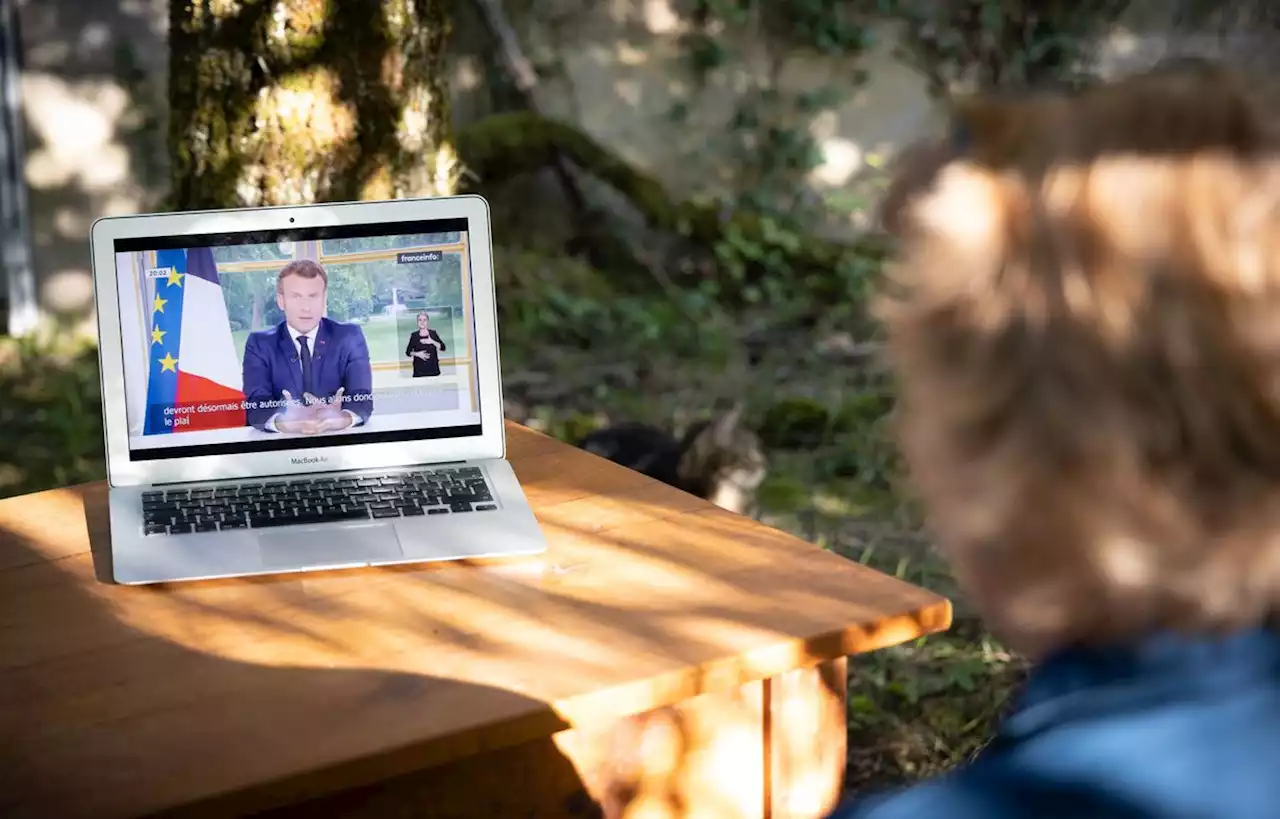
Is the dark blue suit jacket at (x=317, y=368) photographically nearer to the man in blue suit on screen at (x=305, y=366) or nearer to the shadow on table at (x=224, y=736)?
the man in blue suit on screen at (x=305, y=366)

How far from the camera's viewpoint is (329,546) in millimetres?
2020

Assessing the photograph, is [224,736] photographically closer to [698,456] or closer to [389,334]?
[389,334]

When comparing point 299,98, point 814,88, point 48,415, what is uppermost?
point 814,88

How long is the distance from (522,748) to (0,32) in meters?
5.41

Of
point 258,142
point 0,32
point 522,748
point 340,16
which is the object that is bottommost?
point 522,748

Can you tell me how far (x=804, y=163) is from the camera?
7727mm

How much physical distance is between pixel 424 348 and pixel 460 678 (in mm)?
782

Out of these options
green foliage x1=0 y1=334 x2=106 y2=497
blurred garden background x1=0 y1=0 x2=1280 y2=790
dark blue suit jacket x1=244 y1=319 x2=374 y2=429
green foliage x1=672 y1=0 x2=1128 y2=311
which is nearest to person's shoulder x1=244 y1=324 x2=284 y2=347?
dark blue suit jacket x1=244 y1=319 x2=374 y2=429

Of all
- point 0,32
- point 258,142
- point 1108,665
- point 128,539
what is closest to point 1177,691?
point 1108,665

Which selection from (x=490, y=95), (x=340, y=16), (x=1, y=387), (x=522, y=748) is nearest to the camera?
(x=522, y=748)

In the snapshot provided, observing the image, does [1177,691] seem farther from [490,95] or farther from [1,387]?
[490,95]

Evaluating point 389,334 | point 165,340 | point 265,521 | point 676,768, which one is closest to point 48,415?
point 165,340

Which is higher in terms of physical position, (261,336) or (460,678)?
(261,336)

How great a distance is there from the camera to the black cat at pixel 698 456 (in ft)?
13.9
